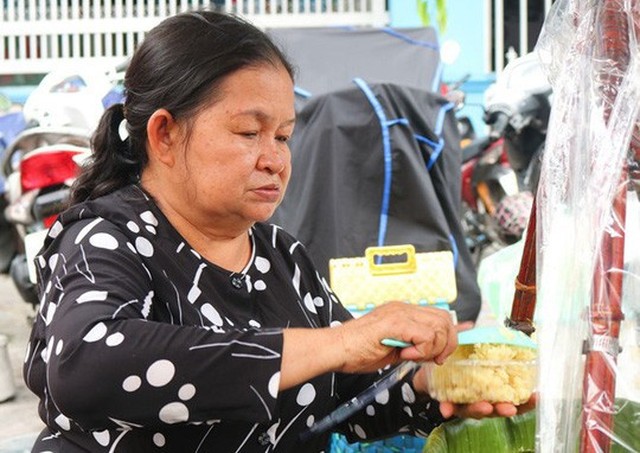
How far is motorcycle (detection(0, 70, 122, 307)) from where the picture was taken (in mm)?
4172

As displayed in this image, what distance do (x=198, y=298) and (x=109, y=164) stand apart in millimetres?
318

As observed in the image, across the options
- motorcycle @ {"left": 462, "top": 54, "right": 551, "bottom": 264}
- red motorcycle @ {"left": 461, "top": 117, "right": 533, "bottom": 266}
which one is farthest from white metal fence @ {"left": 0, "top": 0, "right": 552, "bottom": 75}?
motorcycle @ {"left": 462, "top": 54, "right": 551, "bottom": 264}

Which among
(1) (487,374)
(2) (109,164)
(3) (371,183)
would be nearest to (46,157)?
(3) (371,183)

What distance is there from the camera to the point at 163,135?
1.72 m

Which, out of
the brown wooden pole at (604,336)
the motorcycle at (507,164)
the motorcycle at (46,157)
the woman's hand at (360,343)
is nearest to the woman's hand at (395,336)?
the woman's hand at (360,343)

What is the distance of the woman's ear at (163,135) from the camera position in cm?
170

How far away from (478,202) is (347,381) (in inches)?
167

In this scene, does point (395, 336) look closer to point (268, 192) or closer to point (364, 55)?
point (268, 192)

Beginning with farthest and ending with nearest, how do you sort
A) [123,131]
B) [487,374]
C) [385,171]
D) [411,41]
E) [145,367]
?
[411,41] → [385,171] → [123,131] → [487,374] → [145,367]

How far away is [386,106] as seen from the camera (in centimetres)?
379

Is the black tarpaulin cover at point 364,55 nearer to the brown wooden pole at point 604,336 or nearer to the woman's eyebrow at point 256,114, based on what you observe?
the woman's eyebrow at point 256,114

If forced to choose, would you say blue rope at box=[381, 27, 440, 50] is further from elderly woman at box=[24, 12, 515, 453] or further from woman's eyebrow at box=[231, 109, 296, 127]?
woman's eyebrow at box=[231, 109, 296, 127]

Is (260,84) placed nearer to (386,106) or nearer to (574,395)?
(574,395)

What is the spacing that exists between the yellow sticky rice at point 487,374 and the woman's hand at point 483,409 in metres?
0.01
